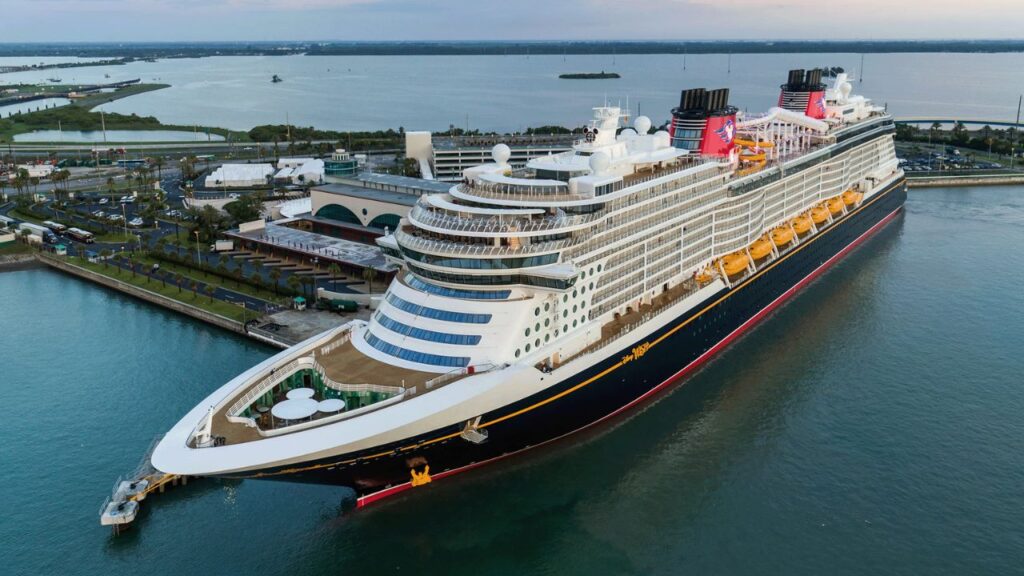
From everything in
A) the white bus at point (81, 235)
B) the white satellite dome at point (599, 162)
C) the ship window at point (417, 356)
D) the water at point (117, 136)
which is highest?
the water at point (117, 136)

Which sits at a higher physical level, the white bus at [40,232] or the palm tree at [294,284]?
the white bus at [40,232]

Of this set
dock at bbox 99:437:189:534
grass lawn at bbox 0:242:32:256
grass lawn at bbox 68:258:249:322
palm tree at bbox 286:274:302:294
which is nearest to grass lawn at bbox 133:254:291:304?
palm tree at bbox 286:274:302:294

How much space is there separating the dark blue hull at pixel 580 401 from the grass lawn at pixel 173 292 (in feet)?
64.3

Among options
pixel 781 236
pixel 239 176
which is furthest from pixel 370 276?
pixel 239 176

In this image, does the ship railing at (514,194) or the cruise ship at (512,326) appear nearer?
the cruise ship at (512,326)

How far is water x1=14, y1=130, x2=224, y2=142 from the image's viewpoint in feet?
380

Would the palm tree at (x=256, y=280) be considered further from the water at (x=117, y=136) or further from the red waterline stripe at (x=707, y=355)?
the water at (x=117, y=136)

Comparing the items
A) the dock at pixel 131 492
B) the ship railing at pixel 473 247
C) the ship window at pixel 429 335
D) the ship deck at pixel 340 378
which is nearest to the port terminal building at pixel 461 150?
the ship railing at pixel 473 247

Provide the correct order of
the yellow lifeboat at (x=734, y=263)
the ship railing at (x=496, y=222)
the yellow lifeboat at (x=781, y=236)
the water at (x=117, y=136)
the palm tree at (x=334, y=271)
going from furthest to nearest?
the water at (x=117, y=136), the palm tree at (x=334, y=271), the yellow lifeboat at (x=781, y=236), the yellow lifeboat at (x=734, y=263), the ship railing at (x=496, y=222)

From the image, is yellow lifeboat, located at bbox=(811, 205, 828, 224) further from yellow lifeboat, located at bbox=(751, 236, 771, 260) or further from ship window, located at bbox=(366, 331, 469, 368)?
ship window, located at bbox=(366, 331, 469, 368)

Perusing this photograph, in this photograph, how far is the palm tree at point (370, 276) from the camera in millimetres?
→ 42281

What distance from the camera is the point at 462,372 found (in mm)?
23672

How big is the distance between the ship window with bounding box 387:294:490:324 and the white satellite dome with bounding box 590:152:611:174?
26.8 feet

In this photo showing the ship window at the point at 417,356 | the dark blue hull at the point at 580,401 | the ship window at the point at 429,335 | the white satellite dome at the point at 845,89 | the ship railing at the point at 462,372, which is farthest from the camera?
the white satellite dome at the point at 845,89
